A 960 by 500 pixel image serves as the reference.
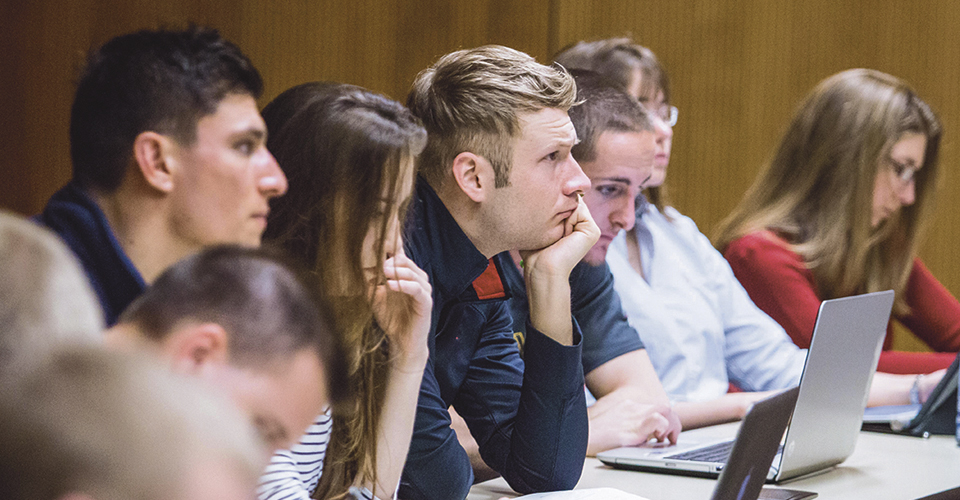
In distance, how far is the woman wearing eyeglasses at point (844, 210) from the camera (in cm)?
263

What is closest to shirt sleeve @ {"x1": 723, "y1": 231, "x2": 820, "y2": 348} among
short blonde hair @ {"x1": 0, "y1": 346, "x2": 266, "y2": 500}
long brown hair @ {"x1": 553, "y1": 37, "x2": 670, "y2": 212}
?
long brown hair @ {"x1": 553, "y1": 37, "x2": 670, "y2": 212}

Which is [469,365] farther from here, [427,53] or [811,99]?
[427,53]

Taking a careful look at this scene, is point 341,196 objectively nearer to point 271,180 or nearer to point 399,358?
point 271,180

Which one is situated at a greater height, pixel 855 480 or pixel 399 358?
pixel 399 358

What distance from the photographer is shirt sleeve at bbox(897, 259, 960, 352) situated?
2.85m

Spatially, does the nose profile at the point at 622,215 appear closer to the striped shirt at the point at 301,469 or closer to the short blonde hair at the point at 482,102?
the short blonde hair at the point at 482,102

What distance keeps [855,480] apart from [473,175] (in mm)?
797

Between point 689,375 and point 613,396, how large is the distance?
524 millimetres

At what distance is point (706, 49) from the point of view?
3896mm

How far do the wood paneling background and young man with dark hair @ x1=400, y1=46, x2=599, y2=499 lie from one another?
177cm

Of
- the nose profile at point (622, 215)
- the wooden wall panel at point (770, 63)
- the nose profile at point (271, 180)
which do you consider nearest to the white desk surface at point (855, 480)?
the nose profile at point (622, 215)

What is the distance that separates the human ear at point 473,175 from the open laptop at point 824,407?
49 centimetres

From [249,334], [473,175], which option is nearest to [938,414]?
[473,175]

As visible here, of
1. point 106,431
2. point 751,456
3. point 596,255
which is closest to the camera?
point 106,431
